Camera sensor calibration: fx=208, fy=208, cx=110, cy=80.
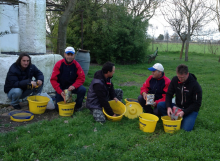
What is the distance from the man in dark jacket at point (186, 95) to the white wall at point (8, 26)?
471 centimetres

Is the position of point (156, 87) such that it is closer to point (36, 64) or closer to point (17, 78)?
point (17, 78)

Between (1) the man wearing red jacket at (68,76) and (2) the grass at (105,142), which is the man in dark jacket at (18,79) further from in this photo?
(2) the grass at (105,142)

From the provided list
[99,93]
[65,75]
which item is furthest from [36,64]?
[99,93]

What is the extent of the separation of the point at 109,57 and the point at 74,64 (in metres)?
9.60

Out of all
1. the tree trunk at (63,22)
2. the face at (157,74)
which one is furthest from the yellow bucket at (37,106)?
the tree trunk at (63,22)

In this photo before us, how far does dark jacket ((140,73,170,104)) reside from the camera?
4316mm

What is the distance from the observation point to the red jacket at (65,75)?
14.9ft

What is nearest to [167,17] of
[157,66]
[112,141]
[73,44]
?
[73,44]

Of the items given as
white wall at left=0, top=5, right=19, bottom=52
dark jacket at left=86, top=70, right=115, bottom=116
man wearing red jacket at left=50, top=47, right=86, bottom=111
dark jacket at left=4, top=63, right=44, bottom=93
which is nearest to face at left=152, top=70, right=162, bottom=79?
dark jacket at left=86, top=70, right=115, bottom=116

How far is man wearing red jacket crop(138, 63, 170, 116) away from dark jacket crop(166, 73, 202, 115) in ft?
1.42

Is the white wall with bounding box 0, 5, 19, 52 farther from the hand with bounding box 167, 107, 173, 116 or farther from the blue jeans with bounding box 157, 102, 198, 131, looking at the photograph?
the blue jeans with bounding box 157, 102, 198, 131

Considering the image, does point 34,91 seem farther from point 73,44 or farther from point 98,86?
point 73,44

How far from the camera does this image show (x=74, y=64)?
4.71 metres

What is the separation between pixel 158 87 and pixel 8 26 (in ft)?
14.9
